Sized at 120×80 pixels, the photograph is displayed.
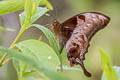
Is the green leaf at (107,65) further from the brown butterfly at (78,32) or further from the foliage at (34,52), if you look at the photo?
the brown butterfly at (78,32)

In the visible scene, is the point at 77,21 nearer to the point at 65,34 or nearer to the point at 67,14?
the point at 65,34

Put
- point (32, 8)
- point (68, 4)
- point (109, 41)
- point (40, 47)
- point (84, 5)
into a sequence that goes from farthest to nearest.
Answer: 1. point (68, 4)
2. point (84, 5)
3. point (109, 41)
4. point (32, 8)
5. point (40, 47)

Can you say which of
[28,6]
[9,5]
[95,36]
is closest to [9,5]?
[9,5]

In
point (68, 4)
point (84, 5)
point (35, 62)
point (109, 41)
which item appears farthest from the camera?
point (68, 4)

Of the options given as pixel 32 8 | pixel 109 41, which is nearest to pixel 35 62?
pixel 32 8

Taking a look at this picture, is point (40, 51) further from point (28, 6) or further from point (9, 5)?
point (9, 5)

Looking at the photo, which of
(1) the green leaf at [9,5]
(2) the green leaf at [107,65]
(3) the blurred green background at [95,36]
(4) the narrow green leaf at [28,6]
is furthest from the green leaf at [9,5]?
(3) the blurred green background at [95,36]
